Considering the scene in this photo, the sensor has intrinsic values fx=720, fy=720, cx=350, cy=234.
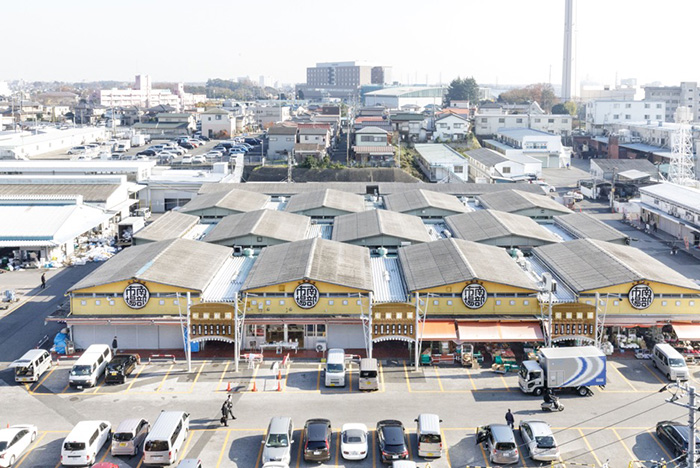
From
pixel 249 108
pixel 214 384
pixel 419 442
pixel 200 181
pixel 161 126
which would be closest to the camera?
pixel 419 442

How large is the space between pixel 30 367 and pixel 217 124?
75.2m

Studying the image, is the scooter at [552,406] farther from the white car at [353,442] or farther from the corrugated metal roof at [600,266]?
the corrugated metal roof at [600,266]

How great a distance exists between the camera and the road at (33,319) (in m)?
24.8

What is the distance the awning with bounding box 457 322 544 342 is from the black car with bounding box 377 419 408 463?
242 inches

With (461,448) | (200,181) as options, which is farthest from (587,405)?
(200,181)

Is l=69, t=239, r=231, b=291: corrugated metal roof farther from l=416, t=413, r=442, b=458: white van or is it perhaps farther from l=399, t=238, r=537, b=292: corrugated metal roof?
l=416, t=413, r=442, b=458: white van

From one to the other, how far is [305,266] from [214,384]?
18.5ft

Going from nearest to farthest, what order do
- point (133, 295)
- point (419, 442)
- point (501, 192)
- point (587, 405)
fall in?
1. point (419, 442)
2. point (587, 405)
3. point (133, 295)
4. point (501, 192)

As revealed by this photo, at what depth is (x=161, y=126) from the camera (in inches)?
3752

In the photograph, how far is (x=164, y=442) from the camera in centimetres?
1653

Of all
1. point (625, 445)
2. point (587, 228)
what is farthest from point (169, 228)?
point (625, 445)

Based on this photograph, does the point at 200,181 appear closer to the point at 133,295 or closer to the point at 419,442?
the point at 133,295

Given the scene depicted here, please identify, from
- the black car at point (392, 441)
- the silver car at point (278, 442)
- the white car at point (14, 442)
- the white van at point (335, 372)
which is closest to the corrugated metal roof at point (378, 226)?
the white van at point (335, 372)

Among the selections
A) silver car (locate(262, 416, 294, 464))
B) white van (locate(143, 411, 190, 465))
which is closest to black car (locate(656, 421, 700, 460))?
silver car (locate(262, 416, 294, 464))
